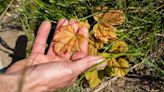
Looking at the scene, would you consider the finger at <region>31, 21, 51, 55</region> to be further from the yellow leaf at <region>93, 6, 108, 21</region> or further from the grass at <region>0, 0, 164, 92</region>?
the yellow leaf at <region>93, 6, 108, 21</region>

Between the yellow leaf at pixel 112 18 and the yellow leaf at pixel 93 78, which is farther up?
the yellow leaf at pixel 112 18

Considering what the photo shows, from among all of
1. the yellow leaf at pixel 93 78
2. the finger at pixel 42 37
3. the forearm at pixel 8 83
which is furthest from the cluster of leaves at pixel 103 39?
the forearm at pixel 8 83

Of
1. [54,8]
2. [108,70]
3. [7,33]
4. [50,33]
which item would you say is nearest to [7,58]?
[7,33]

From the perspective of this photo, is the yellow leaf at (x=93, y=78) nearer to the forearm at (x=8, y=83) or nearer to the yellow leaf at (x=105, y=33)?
the yellow leaf at (x=105, y=33)

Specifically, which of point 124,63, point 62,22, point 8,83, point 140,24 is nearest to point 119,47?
point 124,63

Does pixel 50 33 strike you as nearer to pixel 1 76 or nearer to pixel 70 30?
pixel 70 30

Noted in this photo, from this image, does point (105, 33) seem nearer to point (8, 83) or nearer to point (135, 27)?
point (135, 27)
